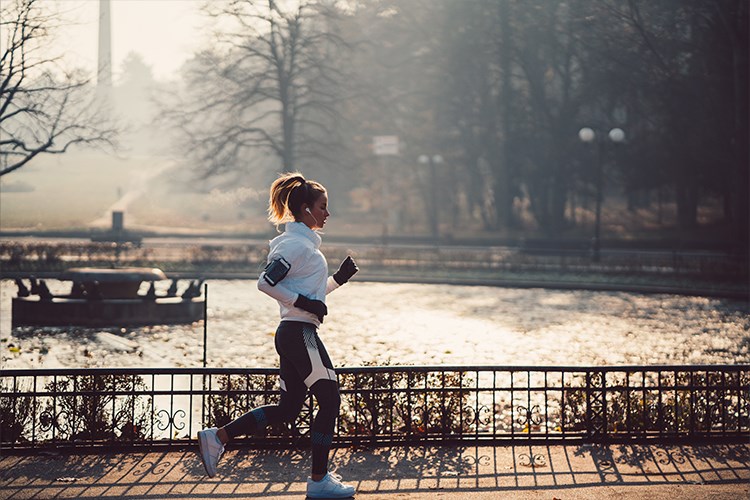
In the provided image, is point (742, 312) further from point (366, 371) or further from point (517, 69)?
point (517, 69)

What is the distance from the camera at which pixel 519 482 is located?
21.8 feet

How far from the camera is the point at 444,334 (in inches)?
703

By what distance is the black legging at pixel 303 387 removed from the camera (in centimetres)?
606

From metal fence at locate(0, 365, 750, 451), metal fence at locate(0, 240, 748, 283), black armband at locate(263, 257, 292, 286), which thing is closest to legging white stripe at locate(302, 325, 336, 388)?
black armband at locate(263, 257, 292, 286)

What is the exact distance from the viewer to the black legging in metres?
6.06

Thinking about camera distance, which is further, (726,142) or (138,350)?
(726,142)

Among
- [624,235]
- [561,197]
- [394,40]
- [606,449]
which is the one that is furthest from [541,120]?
[606,449]

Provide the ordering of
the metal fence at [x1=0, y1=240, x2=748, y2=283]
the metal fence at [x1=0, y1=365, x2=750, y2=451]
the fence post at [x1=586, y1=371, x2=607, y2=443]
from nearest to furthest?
the metal fence at [x1=0, y1=365, x2=750, y2=451] → the fence post at [x1=586, y1=371, x2=607, y2=443] → the metal fence at [x1=0, y1=240, x2=748, y2=283]

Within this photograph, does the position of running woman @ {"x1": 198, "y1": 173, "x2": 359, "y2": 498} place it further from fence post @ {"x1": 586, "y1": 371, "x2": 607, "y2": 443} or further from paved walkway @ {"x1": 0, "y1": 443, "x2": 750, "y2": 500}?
fence post @ {"x1": 586, "y1": 371, "x2": 607, "y2": 443}

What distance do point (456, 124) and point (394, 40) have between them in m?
6.57

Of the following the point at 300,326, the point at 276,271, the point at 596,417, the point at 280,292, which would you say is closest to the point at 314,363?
the point at 300,326

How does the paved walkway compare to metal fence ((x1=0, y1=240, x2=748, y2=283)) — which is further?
metal fence ((x1=0, y1=240, x2=748, y2=283))

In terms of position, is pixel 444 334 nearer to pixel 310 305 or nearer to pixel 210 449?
pixel 210 449

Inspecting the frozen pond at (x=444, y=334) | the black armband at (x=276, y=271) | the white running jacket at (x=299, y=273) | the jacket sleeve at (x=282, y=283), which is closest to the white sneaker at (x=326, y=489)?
the white running jacket at (x=299, y=273)
